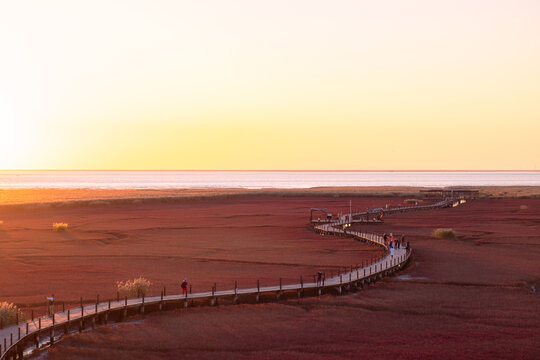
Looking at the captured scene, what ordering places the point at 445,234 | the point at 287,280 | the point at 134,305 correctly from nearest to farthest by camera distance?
1. the point at 134,305
2. the point at 287,280
3. the point at 445,234

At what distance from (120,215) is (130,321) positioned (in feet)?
224

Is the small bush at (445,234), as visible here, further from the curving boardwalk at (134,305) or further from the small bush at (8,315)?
the small bush at (8,315)

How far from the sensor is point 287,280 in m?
43.4

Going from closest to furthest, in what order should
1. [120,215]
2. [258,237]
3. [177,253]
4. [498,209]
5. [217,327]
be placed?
[217,327]
[177,253]
[258,237]
[120,215]
[498,209]

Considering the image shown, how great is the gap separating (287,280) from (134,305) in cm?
1297

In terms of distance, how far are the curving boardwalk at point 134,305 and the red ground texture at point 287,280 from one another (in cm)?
70

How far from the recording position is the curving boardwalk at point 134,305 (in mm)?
27953

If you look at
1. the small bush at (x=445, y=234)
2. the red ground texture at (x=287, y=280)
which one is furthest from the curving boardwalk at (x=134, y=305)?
the small bush at (x=445, y=234)

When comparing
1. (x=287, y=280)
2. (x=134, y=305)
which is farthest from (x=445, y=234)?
(x=134, y=305)

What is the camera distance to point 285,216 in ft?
326

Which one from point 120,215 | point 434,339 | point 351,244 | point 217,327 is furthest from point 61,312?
point 120,215

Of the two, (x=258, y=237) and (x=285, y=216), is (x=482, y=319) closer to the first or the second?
(x=258, y=237)

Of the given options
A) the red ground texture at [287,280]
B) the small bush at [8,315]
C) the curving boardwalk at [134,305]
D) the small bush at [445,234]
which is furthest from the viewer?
the small bush at [445,234]

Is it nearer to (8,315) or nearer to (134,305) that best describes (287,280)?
(134,305)
